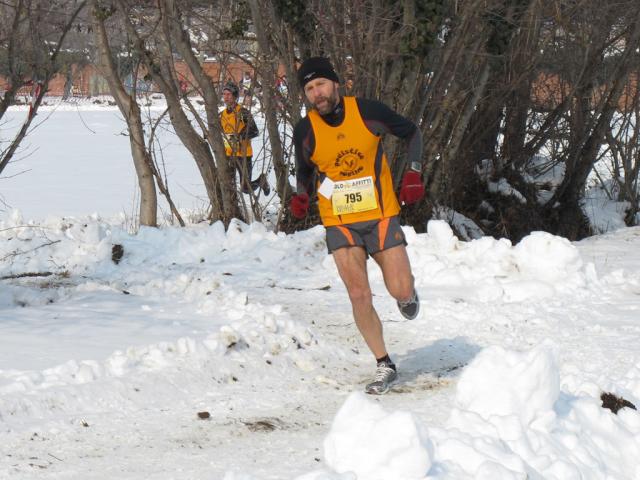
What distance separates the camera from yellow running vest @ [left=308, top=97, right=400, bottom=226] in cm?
576

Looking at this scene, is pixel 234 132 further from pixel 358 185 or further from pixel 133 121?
pixel 358 185

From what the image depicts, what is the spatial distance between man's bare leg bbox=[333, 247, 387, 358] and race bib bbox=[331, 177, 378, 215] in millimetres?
255

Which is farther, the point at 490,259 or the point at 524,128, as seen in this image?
the point at 524,128

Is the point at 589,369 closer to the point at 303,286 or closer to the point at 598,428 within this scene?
the point at 598,428

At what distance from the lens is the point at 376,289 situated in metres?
8.80

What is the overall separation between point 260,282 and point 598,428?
4.54 meters

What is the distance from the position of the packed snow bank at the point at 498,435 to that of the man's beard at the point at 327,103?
1705 millimetres

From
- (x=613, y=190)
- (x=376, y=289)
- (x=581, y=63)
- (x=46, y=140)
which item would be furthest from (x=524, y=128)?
(x=46, y=140)

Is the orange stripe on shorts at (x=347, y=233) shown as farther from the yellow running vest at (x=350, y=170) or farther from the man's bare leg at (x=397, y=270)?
the man's bare leg at (x=397, y=270)

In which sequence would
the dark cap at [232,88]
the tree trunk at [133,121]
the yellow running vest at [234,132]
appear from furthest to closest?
the yellow running vest at [234,132] → the dark cap at [232,88] → the tree trunk at [133,121]

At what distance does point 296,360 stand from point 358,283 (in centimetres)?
83

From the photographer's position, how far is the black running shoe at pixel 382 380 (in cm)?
586

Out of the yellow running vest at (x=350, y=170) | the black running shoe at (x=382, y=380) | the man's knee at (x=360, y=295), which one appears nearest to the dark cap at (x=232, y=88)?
the yellow running vest at (x=350, y=170)

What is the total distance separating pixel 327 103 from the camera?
5.71 meters
